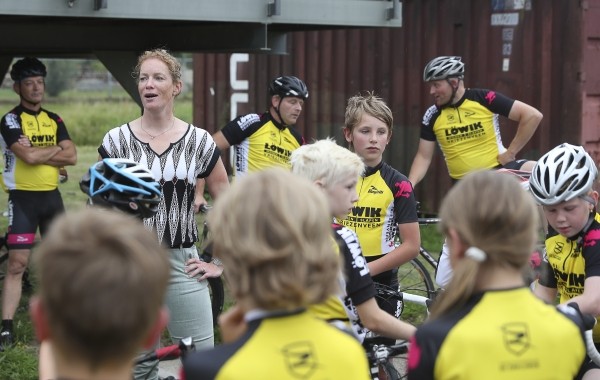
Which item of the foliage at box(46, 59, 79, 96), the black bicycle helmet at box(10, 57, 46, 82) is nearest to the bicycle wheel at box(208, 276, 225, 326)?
the black bicycle helmet at box(10, 57, 46, 82)

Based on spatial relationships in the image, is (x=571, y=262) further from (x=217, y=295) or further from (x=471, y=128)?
(x=471, y=128)

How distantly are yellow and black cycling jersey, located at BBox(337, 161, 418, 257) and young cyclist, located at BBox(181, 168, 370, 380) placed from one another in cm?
291

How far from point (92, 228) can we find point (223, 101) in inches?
558

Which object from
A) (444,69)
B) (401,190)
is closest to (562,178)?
(401,190)

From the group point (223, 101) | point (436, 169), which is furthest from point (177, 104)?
point (436, 169)

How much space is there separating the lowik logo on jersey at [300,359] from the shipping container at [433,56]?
393 inches

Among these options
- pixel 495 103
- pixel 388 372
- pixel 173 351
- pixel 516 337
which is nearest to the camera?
pixel 516 337

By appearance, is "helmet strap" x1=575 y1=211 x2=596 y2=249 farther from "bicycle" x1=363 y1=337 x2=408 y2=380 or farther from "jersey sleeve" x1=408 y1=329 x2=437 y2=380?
"jersey sleeve" x1=408 y1=329 x2=437 y2=380

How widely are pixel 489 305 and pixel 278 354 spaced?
0.67 m

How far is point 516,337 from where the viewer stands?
9.28 ft

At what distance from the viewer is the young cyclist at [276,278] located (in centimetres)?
246

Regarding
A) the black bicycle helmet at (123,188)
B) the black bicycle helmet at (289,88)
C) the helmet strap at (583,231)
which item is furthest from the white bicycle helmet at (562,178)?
the black bicycle helmet at (289,88)

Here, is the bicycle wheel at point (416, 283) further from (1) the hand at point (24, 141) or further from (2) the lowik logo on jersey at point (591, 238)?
(2) the lowik logo on jersey at point (591, 238)

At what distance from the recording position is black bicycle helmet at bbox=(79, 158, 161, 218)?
3.73 metres
